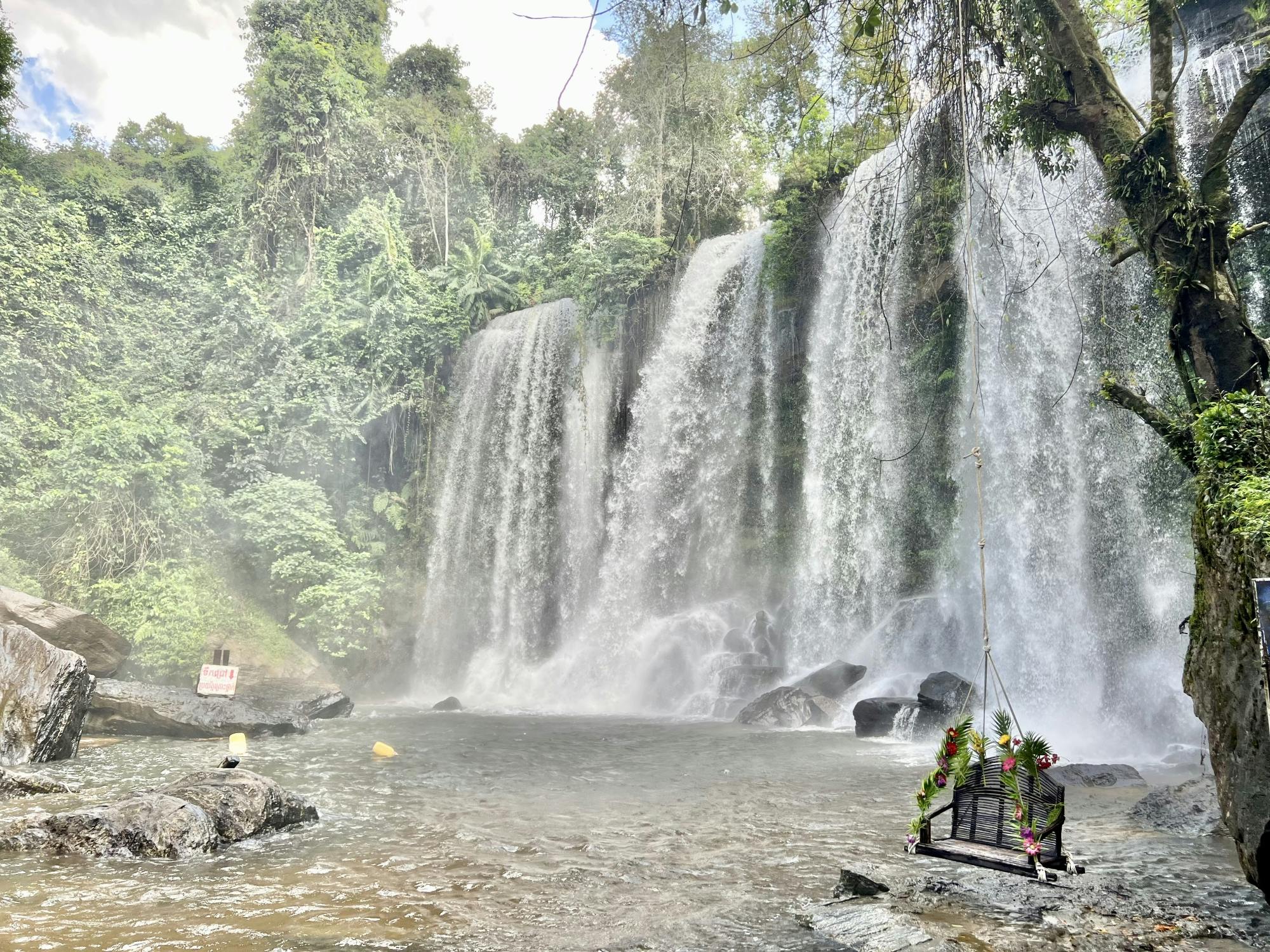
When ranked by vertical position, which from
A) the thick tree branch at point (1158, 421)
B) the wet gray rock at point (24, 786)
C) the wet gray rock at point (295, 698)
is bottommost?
the wet gray rock at point (24, 786)

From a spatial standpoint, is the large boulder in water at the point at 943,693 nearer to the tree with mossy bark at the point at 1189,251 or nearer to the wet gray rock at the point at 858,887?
the tree with mossy bark at the point at 1189,251

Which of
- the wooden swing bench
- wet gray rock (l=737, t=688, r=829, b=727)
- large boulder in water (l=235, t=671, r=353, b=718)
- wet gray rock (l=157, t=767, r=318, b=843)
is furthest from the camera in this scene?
large boulder in water (l=235, t=671, r=353, b=718)

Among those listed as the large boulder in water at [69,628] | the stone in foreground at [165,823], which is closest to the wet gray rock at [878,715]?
the stone in foreground at [165,823]

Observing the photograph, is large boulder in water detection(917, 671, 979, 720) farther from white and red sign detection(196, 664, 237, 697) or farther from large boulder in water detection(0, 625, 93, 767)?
large boulder in water detection(0, 625, 93, 767)

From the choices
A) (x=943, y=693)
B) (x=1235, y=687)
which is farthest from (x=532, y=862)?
(x=943, y=693)

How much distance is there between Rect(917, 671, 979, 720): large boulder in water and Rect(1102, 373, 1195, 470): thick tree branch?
7.49 metres

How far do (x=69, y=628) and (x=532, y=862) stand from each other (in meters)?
11.4

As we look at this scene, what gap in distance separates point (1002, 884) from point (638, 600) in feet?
51.8

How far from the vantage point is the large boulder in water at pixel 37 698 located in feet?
31.3

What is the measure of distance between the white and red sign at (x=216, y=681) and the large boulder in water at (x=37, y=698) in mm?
2791

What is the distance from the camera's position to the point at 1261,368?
17.2 feet

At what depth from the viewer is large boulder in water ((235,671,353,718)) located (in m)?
14.1

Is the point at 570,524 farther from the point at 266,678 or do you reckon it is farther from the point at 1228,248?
the point at 1228,248

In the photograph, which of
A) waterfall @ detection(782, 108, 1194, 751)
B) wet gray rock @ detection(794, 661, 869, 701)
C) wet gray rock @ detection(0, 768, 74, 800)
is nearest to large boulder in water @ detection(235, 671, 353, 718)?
wet gray rock @ detection(0, 768, 74, 800)
